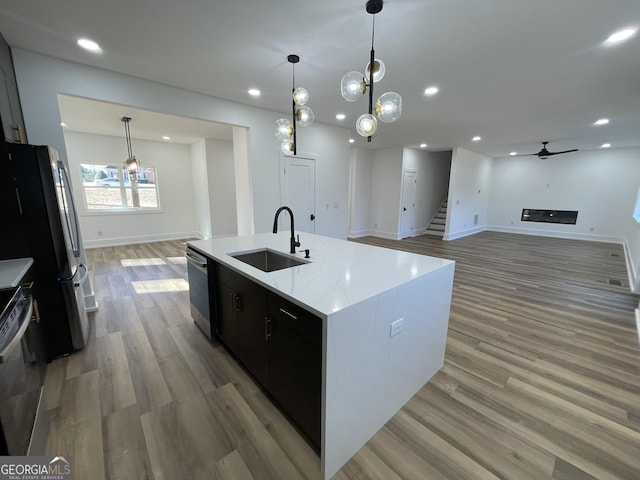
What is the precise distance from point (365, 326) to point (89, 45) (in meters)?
3.39

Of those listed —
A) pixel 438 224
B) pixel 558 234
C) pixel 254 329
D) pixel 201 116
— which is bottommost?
pixel 558 234

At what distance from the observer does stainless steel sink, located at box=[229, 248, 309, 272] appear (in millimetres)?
2273

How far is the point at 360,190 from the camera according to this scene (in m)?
7.98

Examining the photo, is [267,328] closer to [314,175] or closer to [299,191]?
[299,191]

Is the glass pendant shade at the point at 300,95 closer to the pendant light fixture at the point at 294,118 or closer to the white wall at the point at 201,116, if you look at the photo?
the pendant light fixture at the point at 294,118

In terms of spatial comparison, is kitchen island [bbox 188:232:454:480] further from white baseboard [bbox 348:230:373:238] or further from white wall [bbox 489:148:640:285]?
white wall [bbox 489:148:640:285]

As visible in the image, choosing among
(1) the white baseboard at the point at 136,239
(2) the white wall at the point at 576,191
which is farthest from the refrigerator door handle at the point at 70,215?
(2) the white wall at the point at 576,191

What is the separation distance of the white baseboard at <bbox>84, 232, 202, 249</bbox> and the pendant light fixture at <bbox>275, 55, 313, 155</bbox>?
5730mm

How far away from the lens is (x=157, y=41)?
2.34 metres

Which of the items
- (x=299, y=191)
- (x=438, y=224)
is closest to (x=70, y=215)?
(x=299, y=191)

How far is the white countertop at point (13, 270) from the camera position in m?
1.53

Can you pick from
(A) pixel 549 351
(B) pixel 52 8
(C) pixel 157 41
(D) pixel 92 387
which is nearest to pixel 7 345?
(D) pixel 92 387

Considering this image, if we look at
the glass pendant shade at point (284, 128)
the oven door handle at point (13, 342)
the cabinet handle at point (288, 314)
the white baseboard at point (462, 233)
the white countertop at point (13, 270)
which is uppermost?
the glass pendant shade at point (284, 128)

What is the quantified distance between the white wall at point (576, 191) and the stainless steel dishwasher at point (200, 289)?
968 cm
